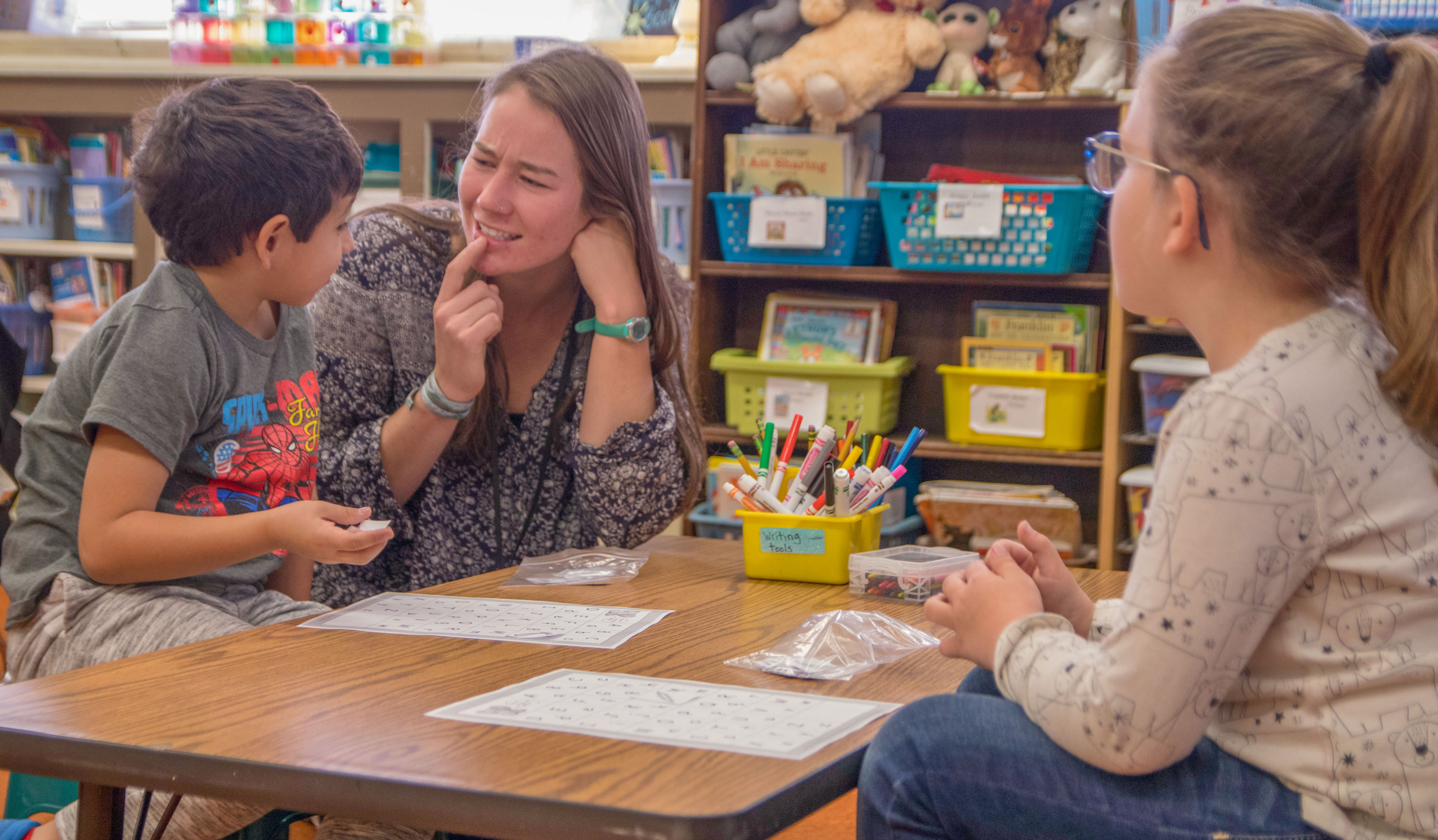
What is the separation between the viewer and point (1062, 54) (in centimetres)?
271

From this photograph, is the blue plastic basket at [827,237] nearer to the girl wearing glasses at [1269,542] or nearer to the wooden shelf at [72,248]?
the wooden shelf at [72,248]

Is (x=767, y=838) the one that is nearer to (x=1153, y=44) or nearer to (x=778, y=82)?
(x=1153, y=44)

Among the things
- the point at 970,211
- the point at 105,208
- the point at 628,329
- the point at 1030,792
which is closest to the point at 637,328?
the point at 628,329

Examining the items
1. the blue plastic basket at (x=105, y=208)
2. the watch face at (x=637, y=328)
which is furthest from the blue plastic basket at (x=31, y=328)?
the watch face at (x=637, y=328)

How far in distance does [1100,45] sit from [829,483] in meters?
1.79

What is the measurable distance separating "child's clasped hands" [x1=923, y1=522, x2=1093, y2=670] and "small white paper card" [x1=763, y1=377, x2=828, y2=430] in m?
1.93

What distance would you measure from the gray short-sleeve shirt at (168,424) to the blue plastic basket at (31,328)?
2909mm

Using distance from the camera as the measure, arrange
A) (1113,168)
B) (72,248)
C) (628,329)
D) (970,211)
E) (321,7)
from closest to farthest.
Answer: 1. (1113,168)
2. (628,329)
3. (970,211)
4. (321,7)
5. (72,248)

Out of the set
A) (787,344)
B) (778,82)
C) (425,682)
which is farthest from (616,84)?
(787,344)

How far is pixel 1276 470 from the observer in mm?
635

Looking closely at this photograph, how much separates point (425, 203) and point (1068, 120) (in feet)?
5.78

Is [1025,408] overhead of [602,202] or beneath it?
beneath

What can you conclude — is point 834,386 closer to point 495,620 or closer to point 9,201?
point 495,620

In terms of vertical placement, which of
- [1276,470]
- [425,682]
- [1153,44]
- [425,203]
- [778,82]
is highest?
[778,82]
